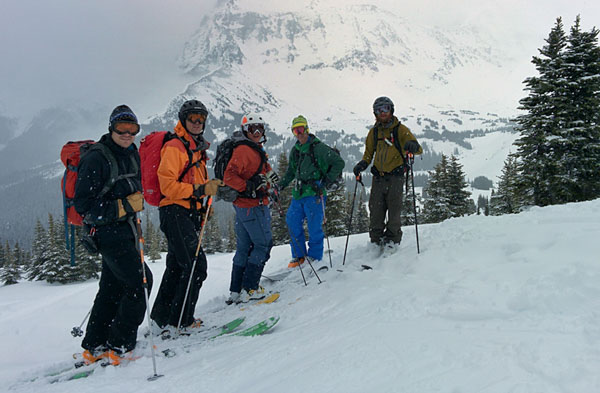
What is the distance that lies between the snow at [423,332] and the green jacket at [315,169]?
1.85 metres

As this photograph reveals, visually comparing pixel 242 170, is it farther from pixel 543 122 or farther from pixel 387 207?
pixel 543 122

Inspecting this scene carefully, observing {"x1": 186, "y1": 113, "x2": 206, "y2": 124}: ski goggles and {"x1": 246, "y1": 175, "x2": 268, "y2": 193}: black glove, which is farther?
{"x1": 246, "y1": 175, "x2": 268, "y2": 193}: black glove

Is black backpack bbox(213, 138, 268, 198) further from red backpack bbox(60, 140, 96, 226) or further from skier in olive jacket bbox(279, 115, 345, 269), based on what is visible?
red backpack bbox(60, 140, 96, 226)

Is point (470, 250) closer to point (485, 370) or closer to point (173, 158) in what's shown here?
point (485, 370)

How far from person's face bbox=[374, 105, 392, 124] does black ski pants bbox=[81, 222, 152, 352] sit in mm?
4535

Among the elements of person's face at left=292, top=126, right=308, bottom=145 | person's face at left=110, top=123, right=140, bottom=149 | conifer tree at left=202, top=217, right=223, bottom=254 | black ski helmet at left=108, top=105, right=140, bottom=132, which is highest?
person's face at left=292, top=126, right=308, bottom=145

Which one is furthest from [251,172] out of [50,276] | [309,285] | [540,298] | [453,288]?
[50,276]

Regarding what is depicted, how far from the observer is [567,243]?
4199 mm

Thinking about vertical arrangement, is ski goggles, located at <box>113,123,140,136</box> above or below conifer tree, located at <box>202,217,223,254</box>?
above

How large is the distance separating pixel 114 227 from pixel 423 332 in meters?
3.49

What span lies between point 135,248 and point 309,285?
2.85 metres

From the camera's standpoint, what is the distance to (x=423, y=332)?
2.82 meters

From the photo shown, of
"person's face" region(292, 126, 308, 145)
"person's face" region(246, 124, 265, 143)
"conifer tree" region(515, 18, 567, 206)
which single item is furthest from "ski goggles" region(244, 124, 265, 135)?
"conifer tree" region(515, 18, 567, 206)

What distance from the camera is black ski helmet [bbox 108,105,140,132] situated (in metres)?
4.03
